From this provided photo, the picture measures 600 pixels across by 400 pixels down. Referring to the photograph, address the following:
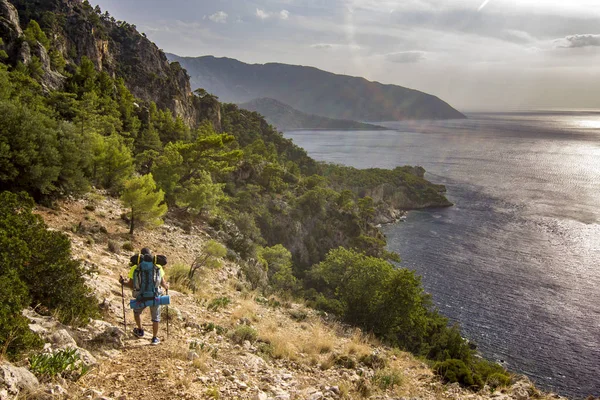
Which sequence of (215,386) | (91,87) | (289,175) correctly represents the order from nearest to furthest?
(215,386) < (91,87) < (289,175)

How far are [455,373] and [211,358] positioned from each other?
9.30 m

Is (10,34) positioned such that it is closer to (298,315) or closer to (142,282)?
(298,315)

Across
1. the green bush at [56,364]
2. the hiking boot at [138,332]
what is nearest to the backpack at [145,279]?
the hiking boot at [138,332]

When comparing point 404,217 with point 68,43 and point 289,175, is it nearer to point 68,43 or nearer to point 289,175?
point 289,175

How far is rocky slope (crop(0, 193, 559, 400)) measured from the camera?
7.69 m

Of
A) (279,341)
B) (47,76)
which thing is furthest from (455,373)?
(47,76)

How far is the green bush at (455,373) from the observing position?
1330 centimetres

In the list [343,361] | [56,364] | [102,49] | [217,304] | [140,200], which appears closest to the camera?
[56,364]

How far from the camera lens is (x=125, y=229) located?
74.2 feet

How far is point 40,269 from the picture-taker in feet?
31.9

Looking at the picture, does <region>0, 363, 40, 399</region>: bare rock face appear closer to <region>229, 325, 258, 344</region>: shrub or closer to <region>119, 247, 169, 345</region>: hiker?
<region>119, 247, 169, 345</region>: hiker

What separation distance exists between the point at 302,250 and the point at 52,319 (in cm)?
5586

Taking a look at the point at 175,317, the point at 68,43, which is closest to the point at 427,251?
the point at 175,317

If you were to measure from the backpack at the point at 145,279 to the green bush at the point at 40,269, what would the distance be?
4.91ft
